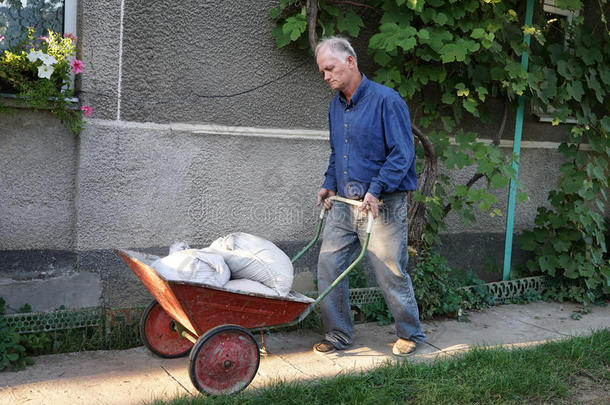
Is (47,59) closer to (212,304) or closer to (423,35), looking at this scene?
(212,304)

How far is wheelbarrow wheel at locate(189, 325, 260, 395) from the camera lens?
3.20 m

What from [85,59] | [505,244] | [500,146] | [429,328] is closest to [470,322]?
[429,328]

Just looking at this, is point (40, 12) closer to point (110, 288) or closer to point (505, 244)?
point (110, 288)

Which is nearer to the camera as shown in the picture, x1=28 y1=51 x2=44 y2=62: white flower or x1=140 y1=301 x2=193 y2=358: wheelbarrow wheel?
x1=140 y1=301 x2=193 y2=358: wheelbarrow wheel

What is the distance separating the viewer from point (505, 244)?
6.11 metres

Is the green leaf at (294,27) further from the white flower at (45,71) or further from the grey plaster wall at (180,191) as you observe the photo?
the white flower at (45,71)

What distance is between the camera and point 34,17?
13.7 ft

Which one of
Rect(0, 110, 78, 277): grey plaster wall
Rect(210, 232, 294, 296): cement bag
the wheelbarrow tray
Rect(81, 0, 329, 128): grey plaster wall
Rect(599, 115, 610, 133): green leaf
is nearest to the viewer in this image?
the wheelbarrow tray

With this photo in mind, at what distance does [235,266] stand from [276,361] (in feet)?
2.80

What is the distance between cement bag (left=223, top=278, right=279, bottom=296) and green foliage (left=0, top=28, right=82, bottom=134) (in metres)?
1.65

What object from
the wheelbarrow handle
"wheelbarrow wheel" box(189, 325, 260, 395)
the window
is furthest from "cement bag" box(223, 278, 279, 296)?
the window

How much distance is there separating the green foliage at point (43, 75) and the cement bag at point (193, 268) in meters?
1.43

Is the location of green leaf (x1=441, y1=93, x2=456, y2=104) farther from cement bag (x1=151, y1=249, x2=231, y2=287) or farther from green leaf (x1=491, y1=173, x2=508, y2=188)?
cement bag (x1=151, y1=249, x2=231, y2=287)

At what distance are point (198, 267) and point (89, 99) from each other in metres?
1.72
